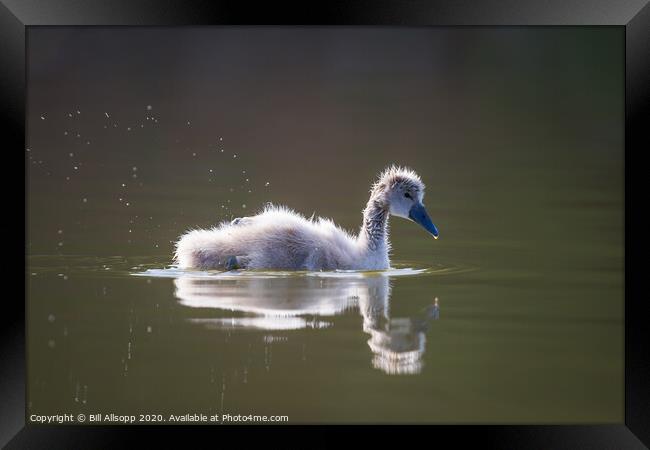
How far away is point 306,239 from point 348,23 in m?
2.43

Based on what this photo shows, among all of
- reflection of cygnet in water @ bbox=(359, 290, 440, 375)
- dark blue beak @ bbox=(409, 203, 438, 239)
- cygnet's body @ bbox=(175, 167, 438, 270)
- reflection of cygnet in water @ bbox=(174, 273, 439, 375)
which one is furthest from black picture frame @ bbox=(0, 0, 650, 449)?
dark blue beak @ bbox=(409, 203, 438, 239)

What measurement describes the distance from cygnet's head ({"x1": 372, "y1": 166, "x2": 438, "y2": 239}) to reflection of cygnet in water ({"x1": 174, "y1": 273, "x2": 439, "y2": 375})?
27.9 inches

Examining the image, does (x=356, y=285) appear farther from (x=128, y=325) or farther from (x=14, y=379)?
(x=14, y=379)

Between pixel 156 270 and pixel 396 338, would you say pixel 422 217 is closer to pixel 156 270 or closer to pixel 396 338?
Answer: pixel 156 270

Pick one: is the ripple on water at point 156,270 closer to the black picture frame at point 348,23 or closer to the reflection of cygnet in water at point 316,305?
the reflection of cygnet in water at point 316,305

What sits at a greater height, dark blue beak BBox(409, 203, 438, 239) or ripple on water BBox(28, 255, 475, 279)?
dark blue beak BBox(409, 203, 438, 239)

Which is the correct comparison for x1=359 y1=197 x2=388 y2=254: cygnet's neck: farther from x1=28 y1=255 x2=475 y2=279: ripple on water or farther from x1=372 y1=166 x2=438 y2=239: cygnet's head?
x1=28 y1=255 x2=475 y2=279: ripple on water

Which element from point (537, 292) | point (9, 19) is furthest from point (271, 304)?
point (9, 19)

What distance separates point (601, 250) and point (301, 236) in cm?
177

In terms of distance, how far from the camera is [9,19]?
374cm

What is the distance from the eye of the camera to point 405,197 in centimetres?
635

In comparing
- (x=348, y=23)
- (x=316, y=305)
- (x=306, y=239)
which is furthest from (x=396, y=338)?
(x=306, y=239)

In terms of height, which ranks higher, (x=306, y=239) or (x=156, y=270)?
(x=306, y=239)

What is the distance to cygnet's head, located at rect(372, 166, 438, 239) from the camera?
20.7 feet
